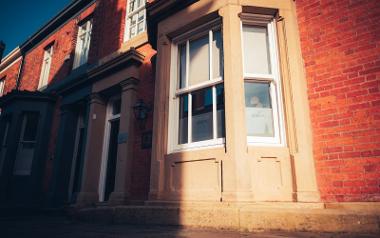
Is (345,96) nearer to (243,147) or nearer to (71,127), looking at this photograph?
(243,147)

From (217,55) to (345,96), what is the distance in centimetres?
205

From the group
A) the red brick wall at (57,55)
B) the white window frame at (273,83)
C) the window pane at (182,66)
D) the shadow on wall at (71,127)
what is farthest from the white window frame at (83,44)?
the white window frame at (273,83)

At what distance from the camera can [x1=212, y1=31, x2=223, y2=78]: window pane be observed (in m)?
4.21

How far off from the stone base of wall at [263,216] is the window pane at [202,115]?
1.11 meters

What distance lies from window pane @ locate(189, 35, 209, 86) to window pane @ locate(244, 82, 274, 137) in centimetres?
82

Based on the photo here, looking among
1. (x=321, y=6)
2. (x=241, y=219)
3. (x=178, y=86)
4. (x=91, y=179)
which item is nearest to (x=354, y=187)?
(x=241, y=219)

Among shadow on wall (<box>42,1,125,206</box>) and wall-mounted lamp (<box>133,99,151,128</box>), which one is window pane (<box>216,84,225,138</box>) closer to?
wall-mounted lamp (<box>133,99,151,128</box>)

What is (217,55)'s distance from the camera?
14.1ft

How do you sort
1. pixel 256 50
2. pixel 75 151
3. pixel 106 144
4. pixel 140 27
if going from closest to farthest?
pixel 256 50 < pixel 106 144 < pixel 140 27 < pixel 75 151

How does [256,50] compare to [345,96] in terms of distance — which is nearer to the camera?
[345,96]

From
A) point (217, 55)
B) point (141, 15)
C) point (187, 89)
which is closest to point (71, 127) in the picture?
point (141, 15)

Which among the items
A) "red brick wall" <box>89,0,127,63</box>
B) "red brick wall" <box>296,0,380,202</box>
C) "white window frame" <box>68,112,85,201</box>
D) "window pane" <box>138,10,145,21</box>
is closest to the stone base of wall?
"red brick wall" <box>296,0,380,202</box>

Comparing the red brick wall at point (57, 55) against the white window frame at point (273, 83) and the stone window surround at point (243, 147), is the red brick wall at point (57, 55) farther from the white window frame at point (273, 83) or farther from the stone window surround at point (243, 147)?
the white window frame at point (273, 83)

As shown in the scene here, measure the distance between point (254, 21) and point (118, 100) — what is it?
4421 millimetres
